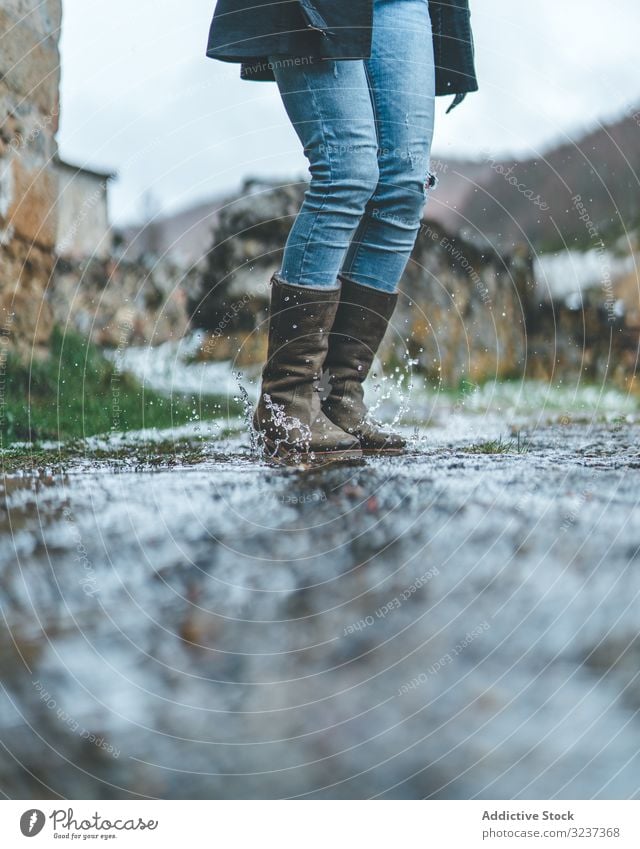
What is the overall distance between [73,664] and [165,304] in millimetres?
3148

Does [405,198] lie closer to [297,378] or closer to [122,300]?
[297,378]

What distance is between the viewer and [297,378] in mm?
1761

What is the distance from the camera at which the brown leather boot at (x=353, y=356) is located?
6.19ft

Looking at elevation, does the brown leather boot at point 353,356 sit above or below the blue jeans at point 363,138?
below

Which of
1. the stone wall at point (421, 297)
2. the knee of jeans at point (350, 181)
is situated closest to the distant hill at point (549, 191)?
the stone wall at point (421, 297)

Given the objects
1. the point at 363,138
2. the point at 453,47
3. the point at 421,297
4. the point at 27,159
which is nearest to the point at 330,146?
the point at 363,138

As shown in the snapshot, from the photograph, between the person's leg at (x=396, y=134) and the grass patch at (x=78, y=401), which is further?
the grass patch at (x=78, y=401)

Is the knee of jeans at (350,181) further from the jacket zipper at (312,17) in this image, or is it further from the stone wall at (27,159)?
the stone wall at (27,159)

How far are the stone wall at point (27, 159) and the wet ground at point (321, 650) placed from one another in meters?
1.45

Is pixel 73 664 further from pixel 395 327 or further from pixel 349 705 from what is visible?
pixel 395 327

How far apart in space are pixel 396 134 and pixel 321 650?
4.07 ft

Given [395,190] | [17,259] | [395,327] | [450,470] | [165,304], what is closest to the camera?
[450,470]
